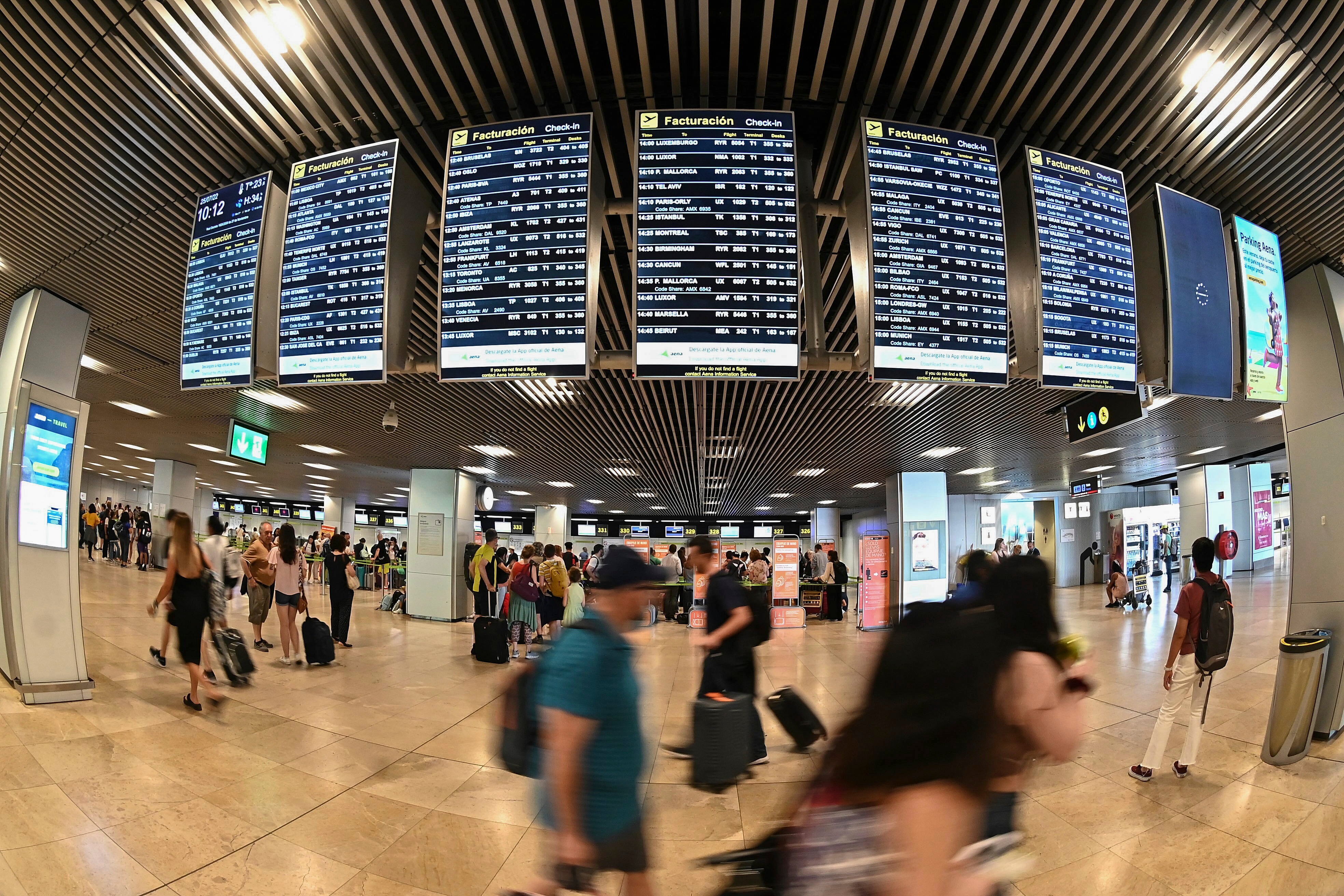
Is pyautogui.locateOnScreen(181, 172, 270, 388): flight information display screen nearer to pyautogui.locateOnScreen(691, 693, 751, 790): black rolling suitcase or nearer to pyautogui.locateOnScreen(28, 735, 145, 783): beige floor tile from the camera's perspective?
pyautogui.locateOnScreen(28, 735, 145, 783): beige floor tile

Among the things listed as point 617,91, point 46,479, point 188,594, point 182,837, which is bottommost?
point 182,837

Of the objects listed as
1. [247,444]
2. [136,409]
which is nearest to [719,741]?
[247,444]

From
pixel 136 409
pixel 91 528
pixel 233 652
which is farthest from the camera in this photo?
pixel 91 528

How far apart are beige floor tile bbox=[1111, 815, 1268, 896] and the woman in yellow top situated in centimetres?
2766

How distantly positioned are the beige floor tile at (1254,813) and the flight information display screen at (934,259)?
298cm

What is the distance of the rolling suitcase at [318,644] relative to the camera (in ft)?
24.8

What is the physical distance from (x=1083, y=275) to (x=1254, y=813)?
11.5ft

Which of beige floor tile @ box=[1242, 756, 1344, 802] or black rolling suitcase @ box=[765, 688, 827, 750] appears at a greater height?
black rolling suitcase @ box=[765, 688, 827, 750]

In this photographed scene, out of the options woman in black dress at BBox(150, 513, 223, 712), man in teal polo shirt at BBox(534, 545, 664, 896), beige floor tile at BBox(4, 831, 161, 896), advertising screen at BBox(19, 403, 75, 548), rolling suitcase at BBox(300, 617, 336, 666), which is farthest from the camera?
rolling suitcase at BBox(300, 617, 336, 666)

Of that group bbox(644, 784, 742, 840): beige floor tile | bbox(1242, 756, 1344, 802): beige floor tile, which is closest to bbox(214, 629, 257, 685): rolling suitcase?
bbox(644, 784, 742, 840): beige floor tile

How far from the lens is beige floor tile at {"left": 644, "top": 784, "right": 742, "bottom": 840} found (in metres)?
3.46

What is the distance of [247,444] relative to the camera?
389 inches

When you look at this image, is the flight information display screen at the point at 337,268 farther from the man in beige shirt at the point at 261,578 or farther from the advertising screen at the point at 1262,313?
the advertising screen at the point at 1262,313

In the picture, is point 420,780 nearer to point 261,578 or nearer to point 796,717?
point 796,717
